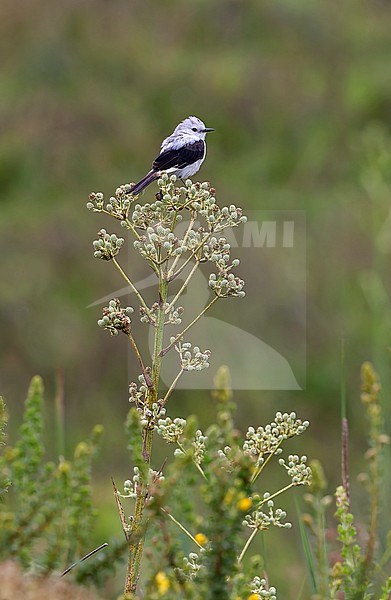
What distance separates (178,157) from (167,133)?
8199mm

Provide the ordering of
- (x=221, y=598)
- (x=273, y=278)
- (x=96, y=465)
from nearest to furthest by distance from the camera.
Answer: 1. (x=221, y=598)
2. (x=96, y=465)
3. (x=273, y=278)

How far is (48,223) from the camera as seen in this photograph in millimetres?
9445

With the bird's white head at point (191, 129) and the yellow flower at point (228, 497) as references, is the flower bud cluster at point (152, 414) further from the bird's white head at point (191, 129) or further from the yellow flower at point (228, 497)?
the bird's white head at point (191, 129)

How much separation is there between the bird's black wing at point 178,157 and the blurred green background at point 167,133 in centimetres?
506

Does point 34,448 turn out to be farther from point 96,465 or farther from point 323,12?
point 323,12

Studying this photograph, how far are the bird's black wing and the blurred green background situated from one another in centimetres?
506

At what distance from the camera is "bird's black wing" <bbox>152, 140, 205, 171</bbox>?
209cm

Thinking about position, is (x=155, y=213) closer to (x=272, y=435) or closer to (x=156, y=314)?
(x=156, y=314)

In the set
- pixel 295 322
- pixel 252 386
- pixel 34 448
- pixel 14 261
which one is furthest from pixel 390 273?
pixel 34 448

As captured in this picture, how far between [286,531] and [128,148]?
4.65 metres

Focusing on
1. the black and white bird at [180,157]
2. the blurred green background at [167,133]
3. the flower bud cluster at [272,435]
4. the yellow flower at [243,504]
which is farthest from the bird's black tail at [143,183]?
the blurred green background at [167,133]

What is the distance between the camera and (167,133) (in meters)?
10.2

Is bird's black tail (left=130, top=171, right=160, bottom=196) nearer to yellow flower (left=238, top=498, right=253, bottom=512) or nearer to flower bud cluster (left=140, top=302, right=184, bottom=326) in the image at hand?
flower bud cluster (left=140, top=302, right=184, bottom=326)

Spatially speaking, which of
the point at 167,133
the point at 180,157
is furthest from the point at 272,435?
the point at 167,133
